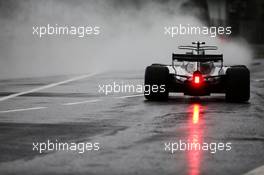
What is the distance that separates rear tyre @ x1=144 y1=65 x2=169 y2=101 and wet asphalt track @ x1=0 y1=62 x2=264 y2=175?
273 mm

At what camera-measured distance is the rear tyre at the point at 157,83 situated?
58.1ft

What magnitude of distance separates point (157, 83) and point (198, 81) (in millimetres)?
775

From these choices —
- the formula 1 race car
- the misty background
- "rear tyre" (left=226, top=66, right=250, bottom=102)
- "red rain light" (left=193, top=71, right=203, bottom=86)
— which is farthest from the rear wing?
the misty background

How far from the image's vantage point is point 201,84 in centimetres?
1764

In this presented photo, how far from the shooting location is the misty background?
111 feet

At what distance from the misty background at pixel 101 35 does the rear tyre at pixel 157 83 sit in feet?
43.0

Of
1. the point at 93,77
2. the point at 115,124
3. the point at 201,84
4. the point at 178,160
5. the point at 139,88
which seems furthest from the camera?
the point at 93,77

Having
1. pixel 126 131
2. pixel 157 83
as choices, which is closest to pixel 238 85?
pixel 157 83

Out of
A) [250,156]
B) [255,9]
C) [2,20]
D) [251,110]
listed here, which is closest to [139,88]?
[251,110]

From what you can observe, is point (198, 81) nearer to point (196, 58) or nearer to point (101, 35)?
point (196, 58)

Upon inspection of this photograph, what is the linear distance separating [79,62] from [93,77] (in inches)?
269

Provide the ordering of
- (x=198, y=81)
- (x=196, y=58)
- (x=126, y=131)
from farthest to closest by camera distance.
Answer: (x=196, y=58)
(x=198, y=81)
(x=126, y=131)

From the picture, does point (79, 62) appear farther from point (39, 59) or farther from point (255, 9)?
point (255, 9)

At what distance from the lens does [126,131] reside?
499 inches
